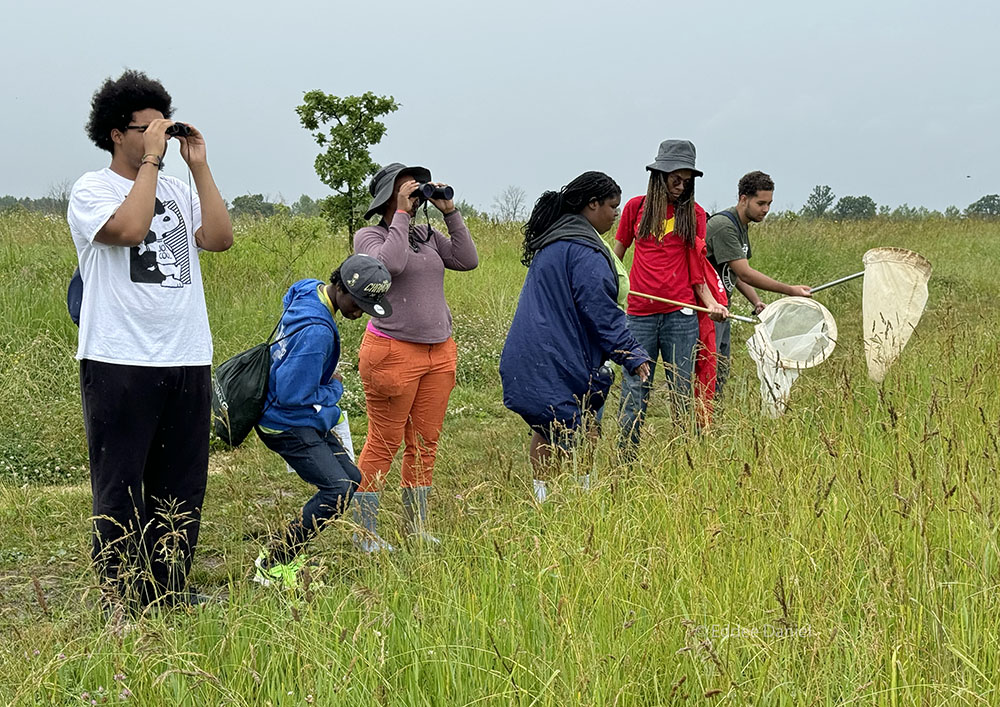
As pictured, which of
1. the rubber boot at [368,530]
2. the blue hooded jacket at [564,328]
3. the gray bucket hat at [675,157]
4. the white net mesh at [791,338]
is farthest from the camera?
the white net mesh at [791,338]

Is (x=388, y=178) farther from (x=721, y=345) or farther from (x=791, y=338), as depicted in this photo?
(x=791, y=338)

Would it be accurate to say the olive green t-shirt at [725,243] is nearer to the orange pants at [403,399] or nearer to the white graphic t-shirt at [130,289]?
the orange pants at [403,399]

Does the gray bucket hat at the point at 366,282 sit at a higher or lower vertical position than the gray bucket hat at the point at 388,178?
lower

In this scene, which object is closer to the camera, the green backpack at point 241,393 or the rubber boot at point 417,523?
the rubber boot at point 417,523

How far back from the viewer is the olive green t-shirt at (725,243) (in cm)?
583

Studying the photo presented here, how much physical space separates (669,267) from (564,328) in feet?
3.27

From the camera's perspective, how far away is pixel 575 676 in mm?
2314

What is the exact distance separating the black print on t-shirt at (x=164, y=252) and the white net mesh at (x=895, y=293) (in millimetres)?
3827

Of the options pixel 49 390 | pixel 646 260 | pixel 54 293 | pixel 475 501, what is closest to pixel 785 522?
pixel 475 501

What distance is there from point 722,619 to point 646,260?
9.44 feet

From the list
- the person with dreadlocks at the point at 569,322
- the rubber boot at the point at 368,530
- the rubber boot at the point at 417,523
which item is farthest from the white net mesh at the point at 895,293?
the rubber boot at the point at 368,530

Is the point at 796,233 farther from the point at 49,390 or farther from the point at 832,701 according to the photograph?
the point at 832,701

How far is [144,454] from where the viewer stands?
3.37m

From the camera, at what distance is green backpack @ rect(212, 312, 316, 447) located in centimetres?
375
